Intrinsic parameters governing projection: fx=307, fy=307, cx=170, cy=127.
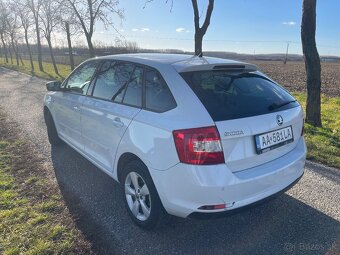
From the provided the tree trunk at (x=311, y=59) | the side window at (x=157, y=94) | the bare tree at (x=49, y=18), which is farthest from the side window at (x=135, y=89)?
the bare tree at (x=49, y=18)

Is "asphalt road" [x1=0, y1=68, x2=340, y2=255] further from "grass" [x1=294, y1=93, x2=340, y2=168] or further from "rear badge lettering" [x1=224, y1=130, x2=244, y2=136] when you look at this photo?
"rear badge lettering" [x1=224, y1=130, x2=244, y2=136]

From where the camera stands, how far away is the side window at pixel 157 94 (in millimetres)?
2811

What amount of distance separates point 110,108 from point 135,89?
1.41 ft

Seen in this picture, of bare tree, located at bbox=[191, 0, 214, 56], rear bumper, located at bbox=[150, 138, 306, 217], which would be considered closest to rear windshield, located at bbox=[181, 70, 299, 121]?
rear bumper, located at bbox=[150, 138, 306, 217]

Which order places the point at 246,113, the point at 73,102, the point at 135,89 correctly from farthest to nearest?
the point at 73,102 → the point at 135,89 → the point at 246,113

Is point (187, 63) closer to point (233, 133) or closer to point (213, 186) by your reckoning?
point (233, 133)

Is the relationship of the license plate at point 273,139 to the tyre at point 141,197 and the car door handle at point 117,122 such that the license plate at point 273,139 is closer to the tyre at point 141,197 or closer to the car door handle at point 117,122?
the tyre at point 141,197

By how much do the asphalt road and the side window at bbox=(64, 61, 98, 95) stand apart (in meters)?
1.32

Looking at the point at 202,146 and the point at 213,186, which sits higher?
the point at 202,146

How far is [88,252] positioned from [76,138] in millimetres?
2084

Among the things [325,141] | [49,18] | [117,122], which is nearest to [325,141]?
[325,141]

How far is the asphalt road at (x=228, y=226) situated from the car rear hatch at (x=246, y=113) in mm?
701

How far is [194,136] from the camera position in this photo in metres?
2.50

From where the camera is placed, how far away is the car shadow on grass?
9.40 ft
